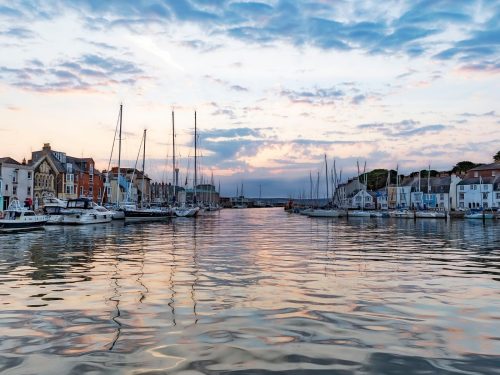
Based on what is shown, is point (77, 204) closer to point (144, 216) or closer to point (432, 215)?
point (144, 216)

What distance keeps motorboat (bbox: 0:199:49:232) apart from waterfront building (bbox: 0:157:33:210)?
1340 inches

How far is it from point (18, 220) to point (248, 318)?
4495 centimetres

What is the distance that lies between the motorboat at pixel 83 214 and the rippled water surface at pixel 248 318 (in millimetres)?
45847

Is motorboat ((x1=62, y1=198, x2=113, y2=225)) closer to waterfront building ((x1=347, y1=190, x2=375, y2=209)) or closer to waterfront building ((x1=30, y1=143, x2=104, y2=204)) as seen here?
waterfront building ((x1=30, y1=143, x2=104, y2=204))

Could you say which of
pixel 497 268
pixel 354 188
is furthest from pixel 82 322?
pixel 354 188

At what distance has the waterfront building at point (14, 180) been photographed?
285 feet

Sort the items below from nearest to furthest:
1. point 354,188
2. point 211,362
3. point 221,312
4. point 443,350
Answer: point 211,362 → point 443,350 → point 221,312 → point 354,188

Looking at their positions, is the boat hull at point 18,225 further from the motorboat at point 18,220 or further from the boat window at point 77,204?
the boat window at point 77,204

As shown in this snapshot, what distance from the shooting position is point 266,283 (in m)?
18.2

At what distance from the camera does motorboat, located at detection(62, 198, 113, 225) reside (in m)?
67.4

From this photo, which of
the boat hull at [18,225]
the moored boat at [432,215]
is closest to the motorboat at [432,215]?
the moored boat at [432,215]

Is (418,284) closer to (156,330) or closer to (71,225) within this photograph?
(156,330)

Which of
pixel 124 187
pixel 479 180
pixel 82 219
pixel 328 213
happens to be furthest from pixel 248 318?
pixel 124 187

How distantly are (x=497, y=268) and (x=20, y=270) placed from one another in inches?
889
